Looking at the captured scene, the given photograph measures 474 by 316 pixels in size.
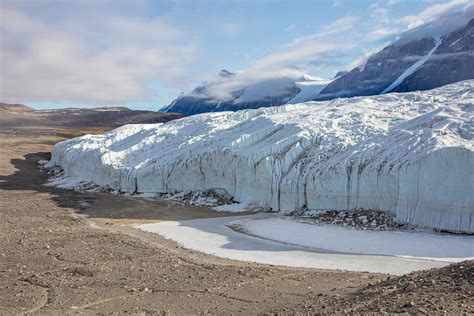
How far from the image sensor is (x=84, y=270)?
1334 centimetres

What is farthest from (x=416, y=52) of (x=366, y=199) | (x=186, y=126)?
(x=366, y=199)

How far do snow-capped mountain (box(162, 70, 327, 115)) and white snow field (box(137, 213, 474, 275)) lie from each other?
110437 mm

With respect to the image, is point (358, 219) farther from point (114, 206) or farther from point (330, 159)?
point (114, 206)

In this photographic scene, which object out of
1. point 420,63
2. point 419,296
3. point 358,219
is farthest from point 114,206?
point 420,63

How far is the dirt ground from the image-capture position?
890cm

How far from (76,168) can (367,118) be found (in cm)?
2766

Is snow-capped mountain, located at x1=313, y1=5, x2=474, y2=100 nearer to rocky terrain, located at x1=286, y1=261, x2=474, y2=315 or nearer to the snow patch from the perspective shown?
the snow patch

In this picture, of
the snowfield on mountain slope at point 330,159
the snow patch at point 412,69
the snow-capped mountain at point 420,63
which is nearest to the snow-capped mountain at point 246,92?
the snow-capped mountain at point 420,63

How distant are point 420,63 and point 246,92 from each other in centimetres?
7442

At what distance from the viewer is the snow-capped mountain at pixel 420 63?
8212 cm

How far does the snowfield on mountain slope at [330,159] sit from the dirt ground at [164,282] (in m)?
8.69

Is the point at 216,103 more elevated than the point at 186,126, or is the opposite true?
the point at 216,103

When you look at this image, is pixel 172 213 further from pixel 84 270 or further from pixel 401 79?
pixel 401 79

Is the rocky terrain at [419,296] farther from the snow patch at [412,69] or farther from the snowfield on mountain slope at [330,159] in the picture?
the snow patch at [412,69]
